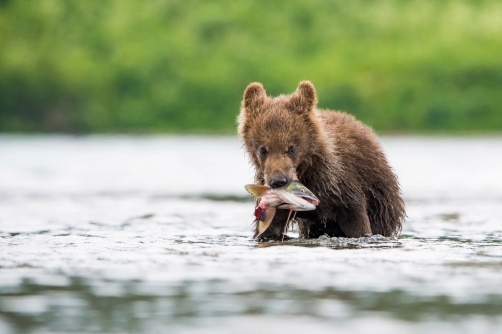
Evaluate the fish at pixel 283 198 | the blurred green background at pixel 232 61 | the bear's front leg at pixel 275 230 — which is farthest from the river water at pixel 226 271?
the blurred green background at pixel 232 61

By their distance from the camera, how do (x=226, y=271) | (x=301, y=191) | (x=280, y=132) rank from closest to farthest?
(x=226, y=271), (x=301, y=191), (x=280, y=132)

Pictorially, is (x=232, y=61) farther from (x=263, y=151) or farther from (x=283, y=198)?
(x=283, y=198)

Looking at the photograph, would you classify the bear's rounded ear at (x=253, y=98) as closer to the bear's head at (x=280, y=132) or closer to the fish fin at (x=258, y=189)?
the bear's head at (x=280, y=132)

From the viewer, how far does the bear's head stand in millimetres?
7707

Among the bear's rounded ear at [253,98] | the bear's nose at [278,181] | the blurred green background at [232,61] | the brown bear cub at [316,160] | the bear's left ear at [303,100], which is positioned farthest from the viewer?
the blurred green background at [232,61]

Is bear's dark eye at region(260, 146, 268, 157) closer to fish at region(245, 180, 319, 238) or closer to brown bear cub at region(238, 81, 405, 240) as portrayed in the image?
brown bear cub at region(238, 81, 405, 240)

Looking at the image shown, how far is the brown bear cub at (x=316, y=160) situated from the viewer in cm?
787

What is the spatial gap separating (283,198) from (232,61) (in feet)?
115

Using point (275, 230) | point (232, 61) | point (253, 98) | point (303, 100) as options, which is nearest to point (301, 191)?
point (275, 230)

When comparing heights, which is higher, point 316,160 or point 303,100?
point 303,100

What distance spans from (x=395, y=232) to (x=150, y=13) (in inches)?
1467

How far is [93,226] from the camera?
31.8 ft

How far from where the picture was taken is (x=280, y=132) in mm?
7859

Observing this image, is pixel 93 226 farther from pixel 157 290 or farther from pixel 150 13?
pixel 150 13
